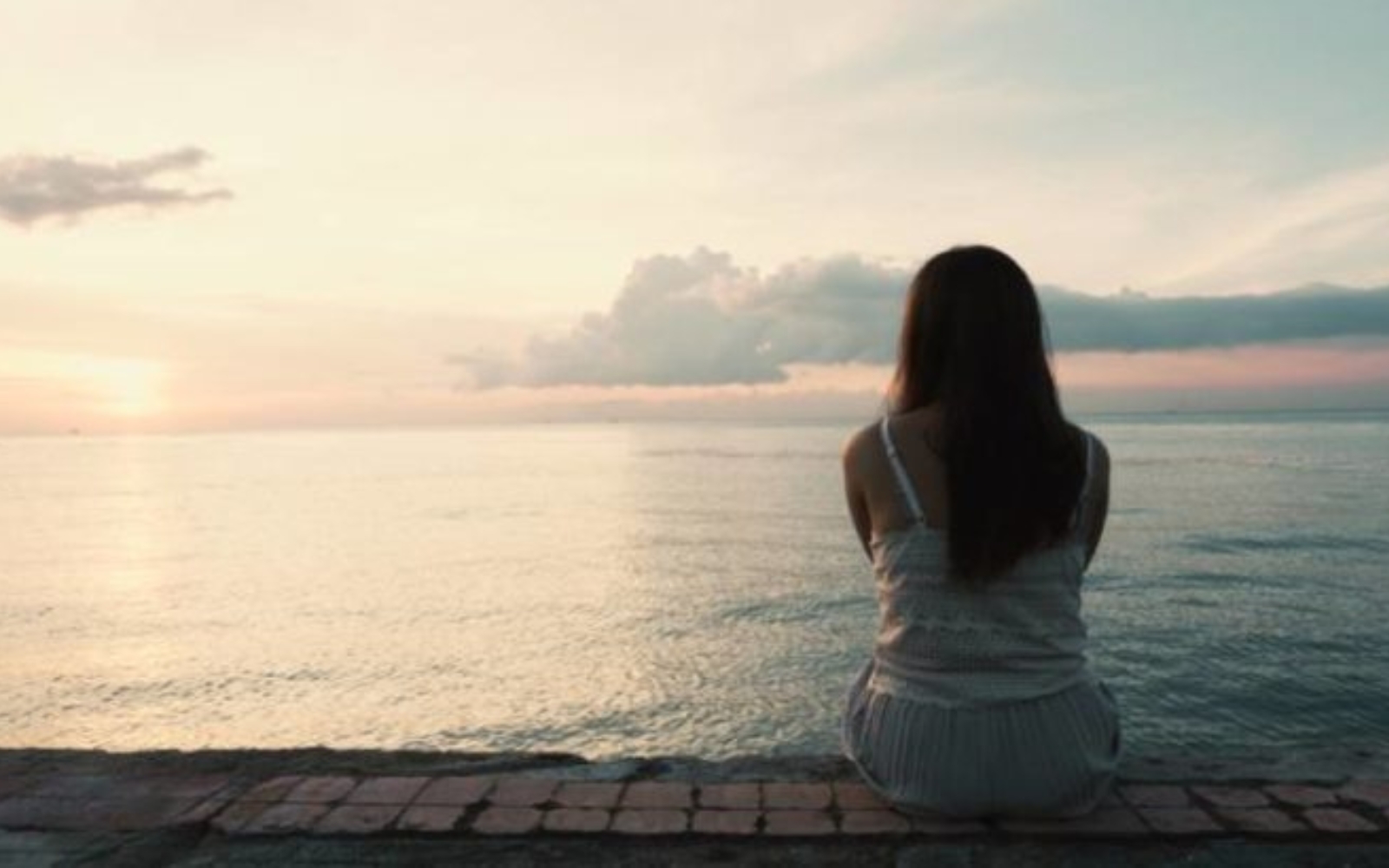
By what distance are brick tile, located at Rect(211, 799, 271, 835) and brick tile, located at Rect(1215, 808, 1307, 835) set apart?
3.29 m

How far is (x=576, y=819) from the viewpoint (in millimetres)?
3746

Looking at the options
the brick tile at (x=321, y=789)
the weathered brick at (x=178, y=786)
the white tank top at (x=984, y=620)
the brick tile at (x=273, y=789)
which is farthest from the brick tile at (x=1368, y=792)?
the weathered brick at (x=178, y=786)

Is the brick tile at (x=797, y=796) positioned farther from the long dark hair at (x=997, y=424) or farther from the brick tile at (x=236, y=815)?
the brick tile at (x=236, y=815)

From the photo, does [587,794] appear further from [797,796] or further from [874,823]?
[874,823]

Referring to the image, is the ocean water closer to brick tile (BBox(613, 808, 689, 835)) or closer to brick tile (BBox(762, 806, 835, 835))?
brick tile (BBox(762, 806, 835, 835))

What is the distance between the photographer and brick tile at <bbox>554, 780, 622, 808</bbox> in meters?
3.88

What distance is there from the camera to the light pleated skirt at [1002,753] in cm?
346

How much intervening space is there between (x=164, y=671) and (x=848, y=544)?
18925mm

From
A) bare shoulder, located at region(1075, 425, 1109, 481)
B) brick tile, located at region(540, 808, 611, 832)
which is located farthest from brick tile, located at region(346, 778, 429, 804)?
bare shoulder, located at region(1075, 425, 1109, 481)

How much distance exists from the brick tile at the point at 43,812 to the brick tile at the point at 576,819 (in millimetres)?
1611

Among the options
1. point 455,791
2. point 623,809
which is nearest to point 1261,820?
point 623,809

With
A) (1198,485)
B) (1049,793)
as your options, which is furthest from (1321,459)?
(1049,793)

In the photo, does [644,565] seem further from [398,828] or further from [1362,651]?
[398,828]

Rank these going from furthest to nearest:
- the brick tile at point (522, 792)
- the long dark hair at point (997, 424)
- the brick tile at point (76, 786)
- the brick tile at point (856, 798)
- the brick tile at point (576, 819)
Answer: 1. the brick tile at point (76, 786)
2. the brick tile at point (522, 792)
3. the brick tile at point (856, 798)
4. the brick tile at point (576, 819)
5. the long dark hair at point (997, 424)
